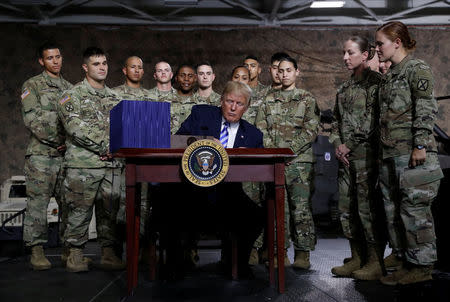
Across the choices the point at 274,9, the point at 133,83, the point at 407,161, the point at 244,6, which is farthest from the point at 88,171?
the point at 274,9

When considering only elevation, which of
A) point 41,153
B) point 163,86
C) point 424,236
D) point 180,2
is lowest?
point 424,236

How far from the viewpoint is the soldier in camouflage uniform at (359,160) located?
3146mm

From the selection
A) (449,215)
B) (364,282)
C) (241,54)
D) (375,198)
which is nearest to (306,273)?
(364,282)

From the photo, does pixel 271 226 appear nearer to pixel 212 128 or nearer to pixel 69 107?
pixel 212 128

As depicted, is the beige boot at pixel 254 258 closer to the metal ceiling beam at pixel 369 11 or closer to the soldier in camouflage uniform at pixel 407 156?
the soldier in camouflage uniform at pixel 407 156

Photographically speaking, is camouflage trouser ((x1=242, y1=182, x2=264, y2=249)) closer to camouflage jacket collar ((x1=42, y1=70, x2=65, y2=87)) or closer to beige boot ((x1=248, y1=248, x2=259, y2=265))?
beige boot ((x1=248, y1=248, x2=259, y2=265))

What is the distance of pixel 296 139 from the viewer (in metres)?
3.72

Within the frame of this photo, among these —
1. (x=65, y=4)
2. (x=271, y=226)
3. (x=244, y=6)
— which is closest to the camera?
(x=271, y=226)

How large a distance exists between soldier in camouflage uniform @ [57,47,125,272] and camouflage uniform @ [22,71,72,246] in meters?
0.30

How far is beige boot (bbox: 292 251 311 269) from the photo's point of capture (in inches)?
139

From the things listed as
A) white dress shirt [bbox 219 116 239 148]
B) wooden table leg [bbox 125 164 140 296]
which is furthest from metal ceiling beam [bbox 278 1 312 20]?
wooden table leg [bbox 125 164 140 296]

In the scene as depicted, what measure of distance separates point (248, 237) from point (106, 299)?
1.09 metres

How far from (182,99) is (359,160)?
197 cm

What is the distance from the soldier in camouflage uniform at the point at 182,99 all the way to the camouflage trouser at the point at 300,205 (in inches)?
49.2
